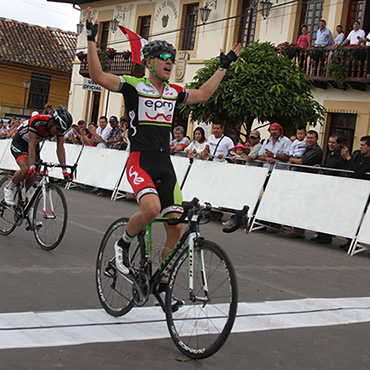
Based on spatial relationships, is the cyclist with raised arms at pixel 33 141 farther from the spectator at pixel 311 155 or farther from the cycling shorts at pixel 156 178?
the spectator at pixel 311 155

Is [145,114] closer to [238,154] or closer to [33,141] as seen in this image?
[33,141]

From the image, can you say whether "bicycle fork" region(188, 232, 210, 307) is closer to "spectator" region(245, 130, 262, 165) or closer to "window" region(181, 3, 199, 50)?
"spectator" region(245, 130, 262, 165)

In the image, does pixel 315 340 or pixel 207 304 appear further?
pixel 315 340

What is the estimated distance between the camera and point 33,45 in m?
49.6

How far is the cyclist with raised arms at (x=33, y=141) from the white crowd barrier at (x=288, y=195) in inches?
184

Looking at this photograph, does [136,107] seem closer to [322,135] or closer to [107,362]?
[107,362]

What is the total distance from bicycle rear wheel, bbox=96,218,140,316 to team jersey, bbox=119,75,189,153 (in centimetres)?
67

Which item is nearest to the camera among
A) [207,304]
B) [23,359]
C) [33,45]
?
[23,359]

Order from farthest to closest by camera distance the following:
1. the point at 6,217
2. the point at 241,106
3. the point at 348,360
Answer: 1. the point at 241,106
2. the point at 6,217
3. the point at 348,360

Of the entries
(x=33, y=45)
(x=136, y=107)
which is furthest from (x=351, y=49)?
(x=33, y=45)

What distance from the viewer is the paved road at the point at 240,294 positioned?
434 cm

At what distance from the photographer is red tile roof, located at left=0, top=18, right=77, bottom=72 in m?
47.9

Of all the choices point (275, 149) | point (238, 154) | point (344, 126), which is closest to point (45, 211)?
point (275, 149)

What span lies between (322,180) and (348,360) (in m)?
6.93
